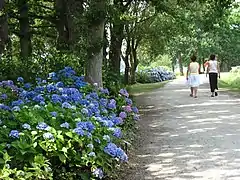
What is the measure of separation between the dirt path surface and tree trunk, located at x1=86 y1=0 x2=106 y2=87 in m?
1.68

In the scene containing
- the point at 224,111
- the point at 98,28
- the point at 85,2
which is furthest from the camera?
the point at 224,111

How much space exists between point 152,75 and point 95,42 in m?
31.0

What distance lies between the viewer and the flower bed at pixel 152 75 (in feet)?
128

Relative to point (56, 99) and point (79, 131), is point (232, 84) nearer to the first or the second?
point (56, 99)

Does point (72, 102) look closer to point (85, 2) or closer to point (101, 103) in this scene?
point (101, 103)

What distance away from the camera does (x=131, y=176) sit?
20.9 feet

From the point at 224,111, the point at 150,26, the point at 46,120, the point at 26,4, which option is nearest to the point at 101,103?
the point at 46,120

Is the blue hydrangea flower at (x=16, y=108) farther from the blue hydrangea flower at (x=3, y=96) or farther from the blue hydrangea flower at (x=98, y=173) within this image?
the blue hydrangea flower at (x=98, y=173)

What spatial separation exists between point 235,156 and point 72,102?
2.88m

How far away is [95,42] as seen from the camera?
32.0 ft

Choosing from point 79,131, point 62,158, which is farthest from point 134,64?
point 62,158

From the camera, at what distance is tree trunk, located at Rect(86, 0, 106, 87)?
962cm

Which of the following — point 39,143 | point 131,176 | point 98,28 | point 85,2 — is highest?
point 85,2

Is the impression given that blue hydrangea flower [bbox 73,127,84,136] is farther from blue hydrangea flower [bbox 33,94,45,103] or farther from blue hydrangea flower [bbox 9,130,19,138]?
blue hydrangea flower [bbox 33,94,45,103]
